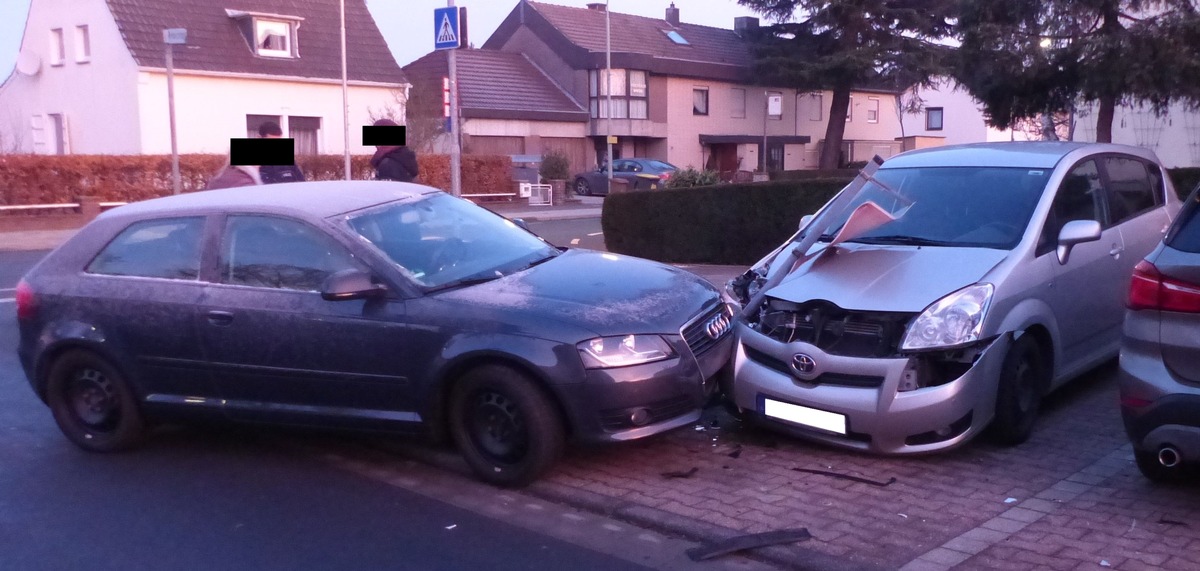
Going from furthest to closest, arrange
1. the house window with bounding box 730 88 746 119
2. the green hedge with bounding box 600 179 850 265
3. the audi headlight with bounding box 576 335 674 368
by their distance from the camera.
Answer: the house window with bounding box 730 88 746 119
the green hedge with bounding box 600 179 850 265
the audi headlight with bounding box 576 335 674 368

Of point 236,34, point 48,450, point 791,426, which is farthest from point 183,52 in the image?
point 791,426

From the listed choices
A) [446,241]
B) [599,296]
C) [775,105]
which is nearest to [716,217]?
[446,241]

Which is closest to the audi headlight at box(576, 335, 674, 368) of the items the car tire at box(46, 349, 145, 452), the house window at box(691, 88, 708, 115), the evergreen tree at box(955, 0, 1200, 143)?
the car tire at box(46, 349, 145, 452)

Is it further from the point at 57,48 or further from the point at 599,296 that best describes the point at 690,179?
the point at 57,48

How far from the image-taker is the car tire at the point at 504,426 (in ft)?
18.3

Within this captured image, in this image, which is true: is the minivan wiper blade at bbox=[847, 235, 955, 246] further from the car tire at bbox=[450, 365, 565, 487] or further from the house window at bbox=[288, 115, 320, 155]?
the house window at bbox=[288, 115, 320, 155]

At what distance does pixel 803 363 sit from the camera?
19.6 ft

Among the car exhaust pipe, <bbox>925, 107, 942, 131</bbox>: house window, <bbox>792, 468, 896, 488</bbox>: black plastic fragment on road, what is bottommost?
<bbox>792, 468, 896, 488</bbox>: black plastic fragment on road

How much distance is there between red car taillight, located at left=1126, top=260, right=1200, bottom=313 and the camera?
4.77 metres

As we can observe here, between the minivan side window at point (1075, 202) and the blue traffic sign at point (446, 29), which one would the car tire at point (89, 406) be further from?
the blue traffic sign at point (446, 29)

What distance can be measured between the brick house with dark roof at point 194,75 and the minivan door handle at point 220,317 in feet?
96.7

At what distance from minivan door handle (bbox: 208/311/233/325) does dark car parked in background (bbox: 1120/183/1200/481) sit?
4631 mm

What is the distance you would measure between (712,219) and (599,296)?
892cm

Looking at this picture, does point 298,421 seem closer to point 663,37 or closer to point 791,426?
point 791,426
